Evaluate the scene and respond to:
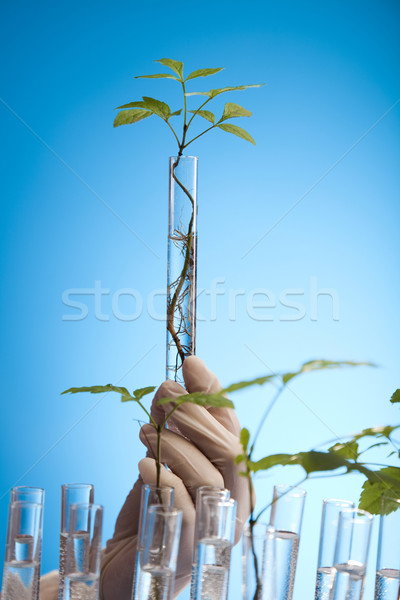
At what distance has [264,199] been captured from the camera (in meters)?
2.91

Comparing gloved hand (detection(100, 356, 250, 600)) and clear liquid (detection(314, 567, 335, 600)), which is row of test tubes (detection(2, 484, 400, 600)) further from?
gloved hand (detection(100, 356, 250, 600))

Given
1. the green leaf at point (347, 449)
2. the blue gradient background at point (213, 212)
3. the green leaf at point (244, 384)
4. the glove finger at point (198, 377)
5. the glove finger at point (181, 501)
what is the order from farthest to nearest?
1. the blue gradient background at point (213, 212)
2. the glove finger at point (198, 377)
3. the glove finger at point (181, 501)
4. the green leaf at point (347, 449)
5. the green leaf at point (244, 384)

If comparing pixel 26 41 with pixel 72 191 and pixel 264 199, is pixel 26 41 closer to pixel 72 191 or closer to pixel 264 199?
pixel 72 191

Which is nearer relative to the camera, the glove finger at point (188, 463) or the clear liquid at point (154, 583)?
the clear liquid at point (154, 583)

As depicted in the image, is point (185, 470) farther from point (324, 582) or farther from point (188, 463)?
point (324, 582)

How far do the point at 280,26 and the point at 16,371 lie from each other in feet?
6.13

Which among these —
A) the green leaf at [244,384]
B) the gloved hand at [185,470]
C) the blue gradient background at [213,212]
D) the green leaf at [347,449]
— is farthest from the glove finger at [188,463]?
the blue gradient background at [213,212]

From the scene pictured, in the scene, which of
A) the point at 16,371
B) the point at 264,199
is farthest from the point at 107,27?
the point at 16,371

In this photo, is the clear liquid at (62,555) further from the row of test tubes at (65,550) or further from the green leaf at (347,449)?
the green leaf at (347,449)

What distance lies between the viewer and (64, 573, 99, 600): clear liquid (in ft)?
1.76

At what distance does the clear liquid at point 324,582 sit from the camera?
1.93ft

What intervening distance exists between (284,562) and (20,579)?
0.73 ft

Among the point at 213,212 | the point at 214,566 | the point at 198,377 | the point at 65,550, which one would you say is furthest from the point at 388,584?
the point at 213,212

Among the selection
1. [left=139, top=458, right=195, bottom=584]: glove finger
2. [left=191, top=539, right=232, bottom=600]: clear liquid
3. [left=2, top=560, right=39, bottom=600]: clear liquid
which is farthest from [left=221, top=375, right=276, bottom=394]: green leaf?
[left=139, top=458, right=195, bottom=584]: glove finger
